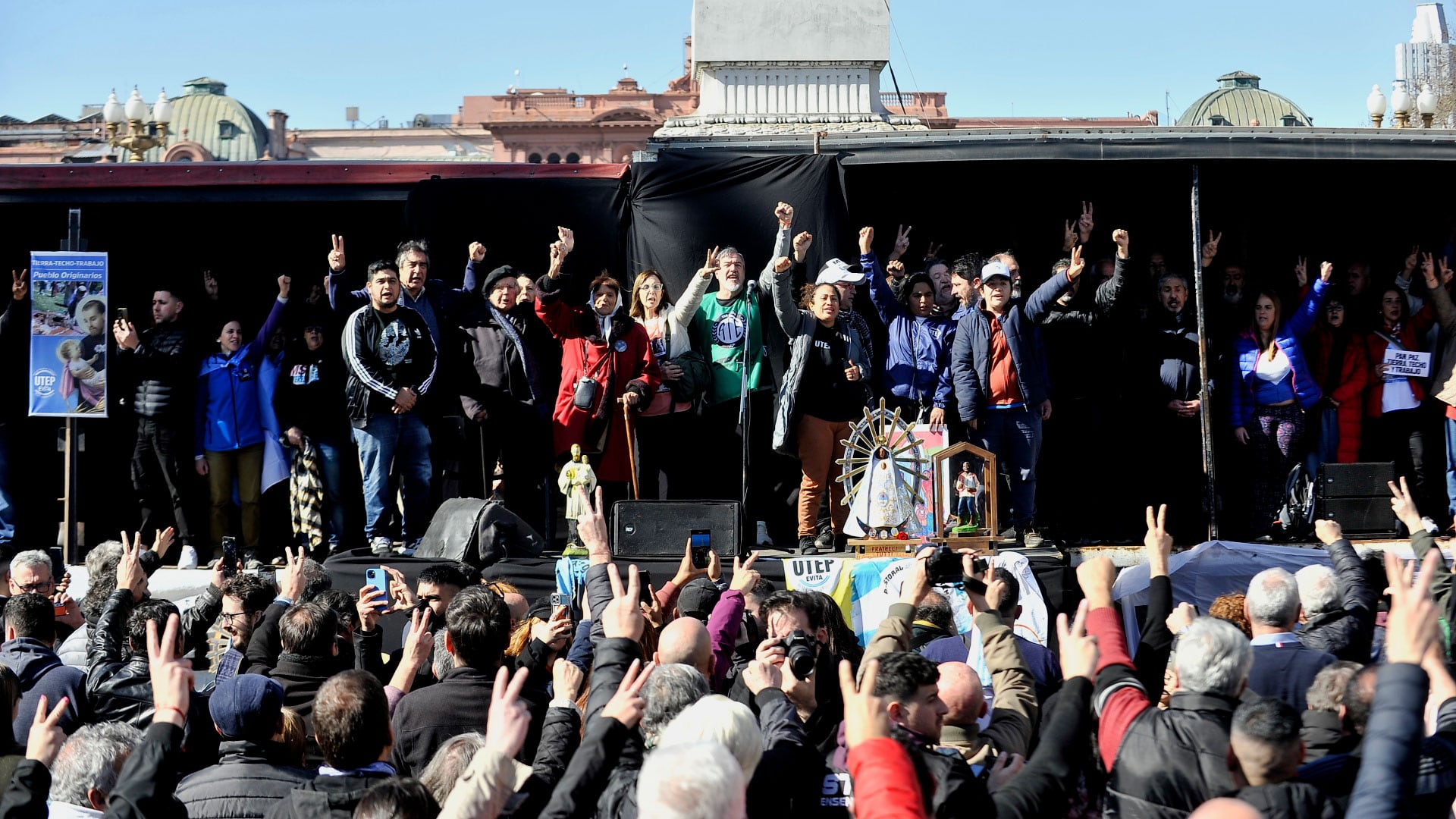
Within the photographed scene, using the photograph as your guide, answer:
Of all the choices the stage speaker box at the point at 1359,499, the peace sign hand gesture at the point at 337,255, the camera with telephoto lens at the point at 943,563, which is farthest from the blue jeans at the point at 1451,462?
the peace sign hand gesture at the point at 337,255

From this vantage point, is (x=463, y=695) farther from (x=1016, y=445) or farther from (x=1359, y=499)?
(x=1359, y=499)

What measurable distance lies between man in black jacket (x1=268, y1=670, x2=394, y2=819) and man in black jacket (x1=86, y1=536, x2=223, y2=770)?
82 cm

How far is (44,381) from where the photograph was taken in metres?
9.23

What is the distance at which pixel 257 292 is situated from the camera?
10.4m

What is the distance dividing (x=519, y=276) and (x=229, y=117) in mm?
58391

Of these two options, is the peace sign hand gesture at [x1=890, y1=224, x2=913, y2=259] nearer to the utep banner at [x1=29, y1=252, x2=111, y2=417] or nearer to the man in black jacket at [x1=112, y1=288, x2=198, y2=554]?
the man in black jacket at [x1=112, y1=288, x2=198, y2=554]

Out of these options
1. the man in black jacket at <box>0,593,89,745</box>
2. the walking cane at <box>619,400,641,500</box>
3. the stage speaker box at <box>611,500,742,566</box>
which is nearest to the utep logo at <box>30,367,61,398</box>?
the walking cane at <box>619,400,641,500</box>

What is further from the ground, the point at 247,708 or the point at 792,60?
the point at 792,60

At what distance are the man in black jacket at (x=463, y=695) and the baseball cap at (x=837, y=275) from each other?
450cm

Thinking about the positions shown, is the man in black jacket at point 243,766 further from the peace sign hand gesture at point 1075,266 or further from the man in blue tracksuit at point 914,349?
the peace sign hand gesture at point 1075,266

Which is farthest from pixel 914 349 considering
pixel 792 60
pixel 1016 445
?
pixel 792 60

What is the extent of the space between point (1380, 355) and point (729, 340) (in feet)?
13.4

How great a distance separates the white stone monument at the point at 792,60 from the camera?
39.8 feet

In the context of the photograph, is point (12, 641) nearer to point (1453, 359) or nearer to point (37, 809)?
point (37, 809)
